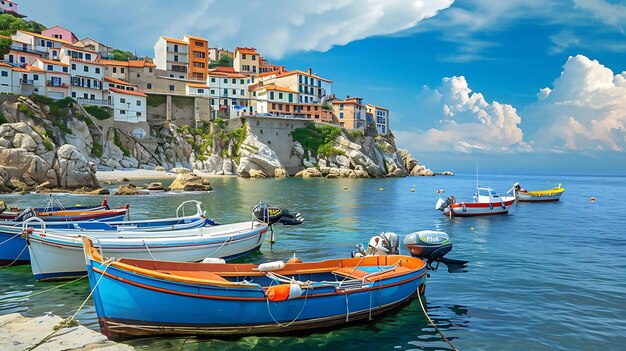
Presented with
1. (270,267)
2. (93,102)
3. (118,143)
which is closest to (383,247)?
(270,267)

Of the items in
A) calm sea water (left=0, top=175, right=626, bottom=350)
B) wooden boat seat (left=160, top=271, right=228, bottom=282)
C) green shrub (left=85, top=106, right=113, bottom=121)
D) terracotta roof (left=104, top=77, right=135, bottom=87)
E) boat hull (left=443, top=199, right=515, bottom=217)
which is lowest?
calm sea water (left=0, top=175, right=626, bottom=350)

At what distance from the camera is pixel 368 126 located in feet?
339

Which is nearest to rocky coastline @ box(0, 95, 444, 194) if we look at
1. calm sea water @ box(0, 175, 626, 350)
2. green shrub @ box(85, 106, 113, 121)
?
green shrub @ box(85, 106, 113, 121)

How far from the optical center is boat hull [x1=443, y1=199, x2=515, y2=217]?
33844mm

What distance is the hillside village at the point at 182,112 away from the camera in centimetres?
6369

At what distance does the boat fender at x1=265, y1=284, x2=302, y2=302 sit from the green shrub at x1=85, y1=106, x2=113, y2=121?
222ft

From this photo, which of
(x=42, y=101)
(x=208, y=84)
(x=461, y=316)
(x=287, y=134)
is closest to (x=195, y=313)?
(x=461, y=316)

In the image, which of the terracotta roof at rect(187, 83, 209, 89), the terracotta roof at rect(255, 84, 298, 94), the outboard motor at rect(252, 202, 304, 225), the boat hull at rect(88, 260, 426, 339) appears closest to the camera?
the boat hull at rect(88, 260, 426, 339)

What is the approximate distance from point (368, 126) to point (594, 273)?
88.0m

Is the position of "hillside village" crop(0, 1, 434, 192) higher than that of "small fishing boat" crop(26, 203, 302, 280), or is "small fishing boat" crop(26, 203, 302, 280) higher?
"hillside village" crop(0, 1, 434, 192)

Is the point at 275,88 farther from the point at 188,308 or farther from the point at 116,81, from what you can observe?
the point at 188,308

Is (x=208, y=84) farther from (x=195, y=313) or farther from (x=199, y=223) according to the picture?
(x=195, y=313)

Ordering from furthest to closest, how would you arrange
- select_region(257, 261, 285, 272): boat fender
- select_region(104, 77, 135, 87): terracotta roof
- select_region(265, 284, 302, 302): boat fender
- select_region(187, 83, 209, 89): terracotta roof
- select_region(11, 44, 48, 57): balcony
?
select_region(187, 83, 209, 89): terracotta roof
select_region(104, 77, 135, 87): terracotta roof
select_region(11, 44, 48, 57): balcony
select_region(257, 261, 285, 272): boat fender
select_region(265, 284, 302, 302): boat fender

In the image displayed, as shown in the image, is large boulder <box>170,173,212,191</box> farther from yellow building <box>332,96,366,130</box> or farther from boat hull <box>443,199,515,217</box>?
yellow building <box>332,96,366,130</box>
